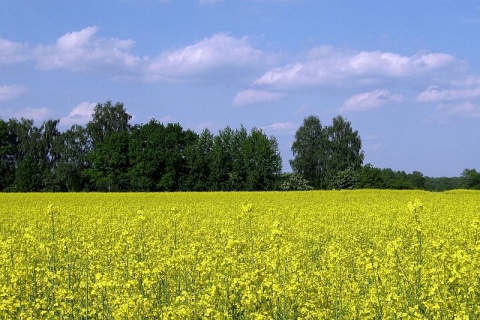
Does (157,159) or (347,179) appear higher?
(157,159)

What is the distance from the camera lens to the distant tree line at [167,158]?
70.8 metres

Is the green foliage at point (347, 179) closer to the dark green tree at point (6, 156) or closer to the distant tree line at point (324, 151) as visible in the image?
the distant tree line at point (324, 151)

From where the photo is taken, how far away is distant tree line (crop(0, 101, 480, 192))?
70750 millimetres

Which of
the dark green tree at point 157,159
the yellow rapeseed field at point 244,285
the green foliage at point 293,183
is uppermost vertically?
Answer: the dark green tree at point 157,159

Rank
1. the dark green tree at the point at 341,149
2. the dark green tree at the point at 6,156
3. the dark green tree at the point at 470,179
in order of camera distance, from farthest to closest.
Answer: the dark green tree at the point at 470,179 → the dark green tree at the point at 341,149 → the dark green tree at the point at 6,156

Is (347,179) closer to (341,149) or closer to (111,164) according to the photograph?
(341,149)

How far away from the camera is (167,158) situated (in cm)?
7131

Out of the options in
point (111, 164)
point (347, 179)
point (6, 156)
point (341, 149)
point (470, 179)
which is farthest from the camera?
point (470, 179)

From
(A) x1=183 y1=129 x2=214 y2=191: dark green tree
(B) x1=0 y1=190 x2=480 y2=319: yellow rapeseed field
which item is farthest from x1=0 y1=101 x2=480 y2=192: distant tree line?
(B) x1=0 y1=190 x2=480 y2=319: yellow rapeseed field

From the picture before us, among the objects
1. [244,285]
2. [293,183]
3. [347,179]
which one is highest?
[347,179]

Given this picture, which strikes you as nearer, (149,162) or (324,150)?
(149,162)

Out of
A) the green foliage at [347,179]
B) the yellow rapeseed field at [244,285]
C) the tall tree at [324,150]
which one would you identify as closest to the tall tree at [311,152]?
the tall tree at [324,150]

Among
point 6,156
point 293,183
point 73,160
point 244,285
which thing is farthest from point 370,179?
point 244,285

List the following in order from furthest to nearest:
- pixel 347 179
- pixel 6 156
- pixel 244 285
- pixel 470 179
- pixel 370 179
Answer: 1. pixel 470 179
2. pixel 6 156
3. pixel 347 179
4. pixel 370 179
5. pixel 244 285
